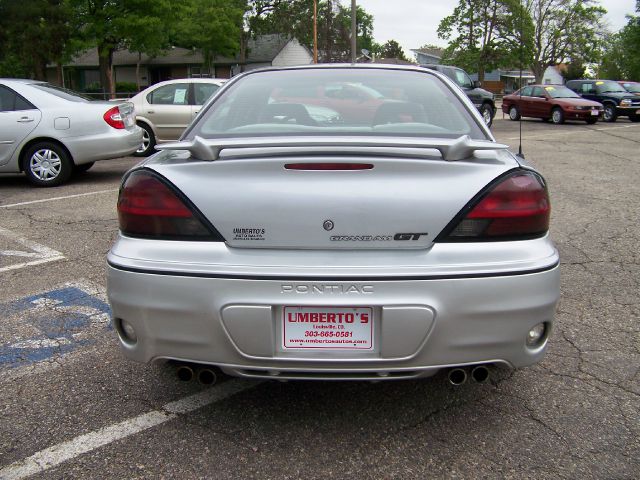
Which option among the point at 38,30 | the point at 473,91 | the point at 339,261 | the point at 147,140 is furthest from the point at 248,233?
the point at 38,30

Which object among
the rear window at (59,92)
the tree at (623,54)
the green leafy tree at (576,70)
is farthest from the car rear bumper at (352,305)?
the green leafy tree at (576,70)

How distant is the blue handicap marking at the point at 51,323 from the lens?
3.45m

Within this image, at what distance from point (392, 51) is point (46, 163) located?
12077 centimetres

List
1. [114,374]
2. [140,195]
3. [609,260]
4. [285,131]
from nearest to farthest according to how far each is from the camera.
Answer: [140,195] → [285,131] → [114,374] → [609,260]

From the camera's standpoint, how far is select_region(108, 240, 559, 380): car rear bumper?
2.22m

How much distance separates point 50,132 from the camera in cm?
826

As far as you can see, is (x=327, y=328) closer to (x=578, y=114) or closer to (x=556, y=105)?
(x=578, y=114)

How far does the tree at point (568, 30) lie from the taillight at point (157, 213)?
207 feet

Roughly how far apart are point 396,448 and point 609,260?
3.54 m

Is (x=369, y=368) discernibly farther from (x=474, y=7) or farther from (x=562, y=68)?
(x=562, y=68)

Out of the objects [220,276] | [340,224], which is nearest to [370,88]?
[340,224]

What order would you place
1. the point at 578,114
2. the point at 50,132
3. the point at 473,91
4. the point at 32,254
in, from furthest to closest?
the point at 578,114, the point at 473,91, the point at 50,132, the point at 32,254

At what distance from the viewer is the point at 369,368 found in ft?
7.48

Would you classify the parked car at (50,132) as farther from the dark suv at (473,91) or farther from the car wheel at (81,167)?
the dark suv at (473,91)
